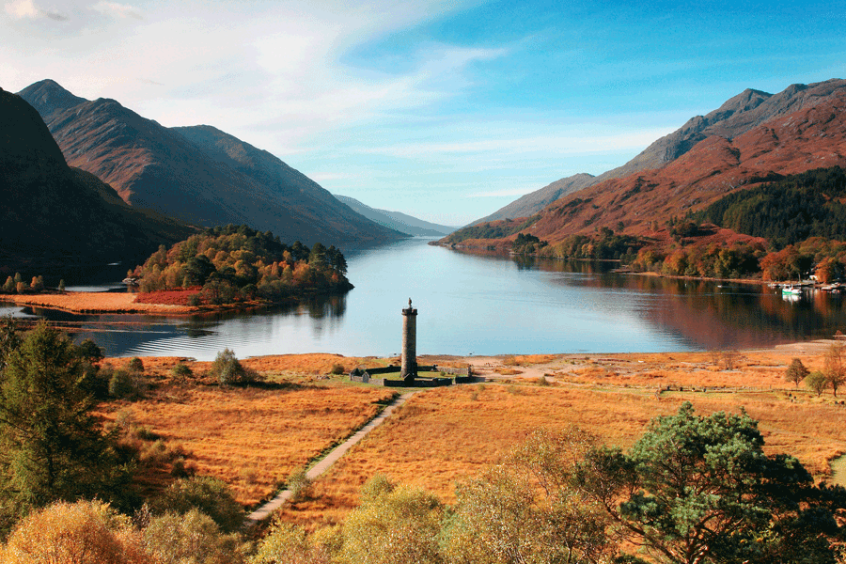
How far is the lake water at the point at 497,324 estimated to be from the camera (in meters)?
81.9

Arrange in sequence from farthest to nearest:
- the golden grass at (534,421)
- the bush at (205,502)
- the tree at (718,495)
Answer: the golden grass at (534,421) < the bush at (205,502) < the tree at (718,495)

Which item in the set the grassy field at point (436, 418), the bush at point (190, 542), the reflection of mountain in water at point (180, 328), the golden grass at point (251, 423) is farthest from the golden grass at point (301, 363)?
the bush at point (190, 542)

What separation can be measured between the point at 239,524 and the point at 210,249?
125m

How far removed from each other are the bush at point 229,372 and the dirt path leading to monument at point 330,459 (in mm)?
16256

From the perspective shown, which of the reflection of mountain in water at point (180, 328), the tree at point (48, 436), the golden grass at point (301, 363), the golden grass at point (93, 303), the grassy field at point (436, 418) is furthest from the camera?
the golden grass at point (93, 303)

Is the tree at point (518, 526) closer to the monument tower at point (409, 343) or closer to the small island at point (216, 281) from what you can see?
the monument tower at point (409, 343)

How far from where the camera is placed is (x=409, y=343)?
5269 centimetres

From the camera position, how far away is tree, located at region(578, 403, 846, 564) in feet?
49.2

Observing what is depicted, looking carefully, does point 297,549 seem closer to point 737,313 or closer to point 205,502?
point 205,502

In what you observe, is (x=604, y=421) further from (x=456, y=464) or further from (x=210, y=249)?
(x=210, y=249)

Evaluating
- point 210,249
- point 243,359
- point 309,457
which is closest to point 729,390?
point 309,457

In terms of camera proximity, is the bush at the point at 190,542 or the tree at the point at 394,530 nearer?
the tree at the point at 394,530

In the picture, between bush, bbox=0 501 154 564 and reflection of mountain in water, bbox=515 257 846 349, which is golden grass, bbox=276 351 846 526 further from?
reflection of mountain in water, bbox=515 257 846 349

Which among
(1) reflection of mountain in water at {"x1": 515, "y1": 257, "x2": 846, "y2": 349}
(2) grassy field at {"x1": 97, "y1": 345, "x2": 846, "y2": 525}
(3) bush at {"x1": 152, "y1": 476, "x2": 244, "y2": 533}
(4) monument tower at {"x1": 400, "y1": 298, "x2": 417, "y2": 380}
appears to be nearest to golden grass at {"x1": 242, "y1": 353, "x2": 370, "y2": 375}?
(2) grassy field at {"x1": 97, "y1": 345, "x2": 846, "y2": 525}
